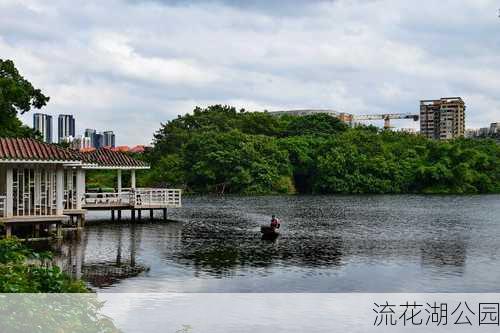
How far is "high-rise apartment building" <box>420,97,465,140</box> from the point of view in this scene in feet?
473

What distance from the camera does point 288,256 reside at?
20953mm

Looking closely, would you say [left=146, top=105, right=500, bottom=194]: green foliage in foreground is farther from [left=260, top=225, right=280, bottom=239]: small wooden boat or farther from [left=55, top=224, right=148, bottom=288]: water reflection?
[left=55, top=224, right=148, bottom=288]: water reflection

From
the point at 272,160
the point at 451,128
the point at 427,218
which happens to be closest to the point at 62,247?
the point at 427,218

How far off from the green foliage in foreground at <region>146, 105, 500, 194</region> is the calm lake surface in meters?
37.5

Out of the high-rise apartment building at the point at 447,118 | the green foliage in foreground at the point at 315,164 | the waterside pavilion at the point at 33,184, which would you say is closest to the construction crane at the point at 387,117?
the high-rise apartment building at the point at 447,118

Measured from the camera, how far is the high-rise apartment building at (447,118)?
144250 mm

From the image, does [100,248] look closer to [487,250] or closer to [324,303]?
[324,303]

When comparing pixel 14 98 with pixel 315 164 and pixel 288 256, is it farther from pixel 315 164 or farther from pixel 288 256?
pixel 315 164

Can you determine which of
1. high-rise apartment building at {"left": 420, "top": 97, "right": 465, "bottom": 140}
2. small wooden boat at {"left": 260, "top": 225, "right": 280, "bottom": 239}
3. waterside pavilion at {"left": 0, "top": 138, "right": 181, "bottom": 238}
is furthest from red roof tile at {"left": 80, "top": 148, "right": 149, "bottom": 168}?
high-rise apartment building at {"left": 420, "top": 97, "right": 465, "bottom": 140}

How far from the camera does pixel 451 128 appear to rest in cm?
14488

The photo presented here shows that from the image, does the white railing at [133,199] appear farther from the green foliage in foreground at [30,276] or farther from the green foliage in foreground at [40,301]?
the green foliage in foreground at [40,301]

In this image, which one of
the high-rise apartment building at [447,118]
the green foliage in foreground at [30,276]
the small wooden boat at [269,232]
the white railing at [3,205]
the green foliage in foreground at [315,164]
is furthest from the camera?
the high-rise apartment building at [447,118]

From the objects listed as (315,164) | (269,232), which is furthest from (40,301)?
(315,164)

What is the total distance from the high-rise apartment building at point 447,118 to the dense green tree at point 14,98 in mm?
117959
